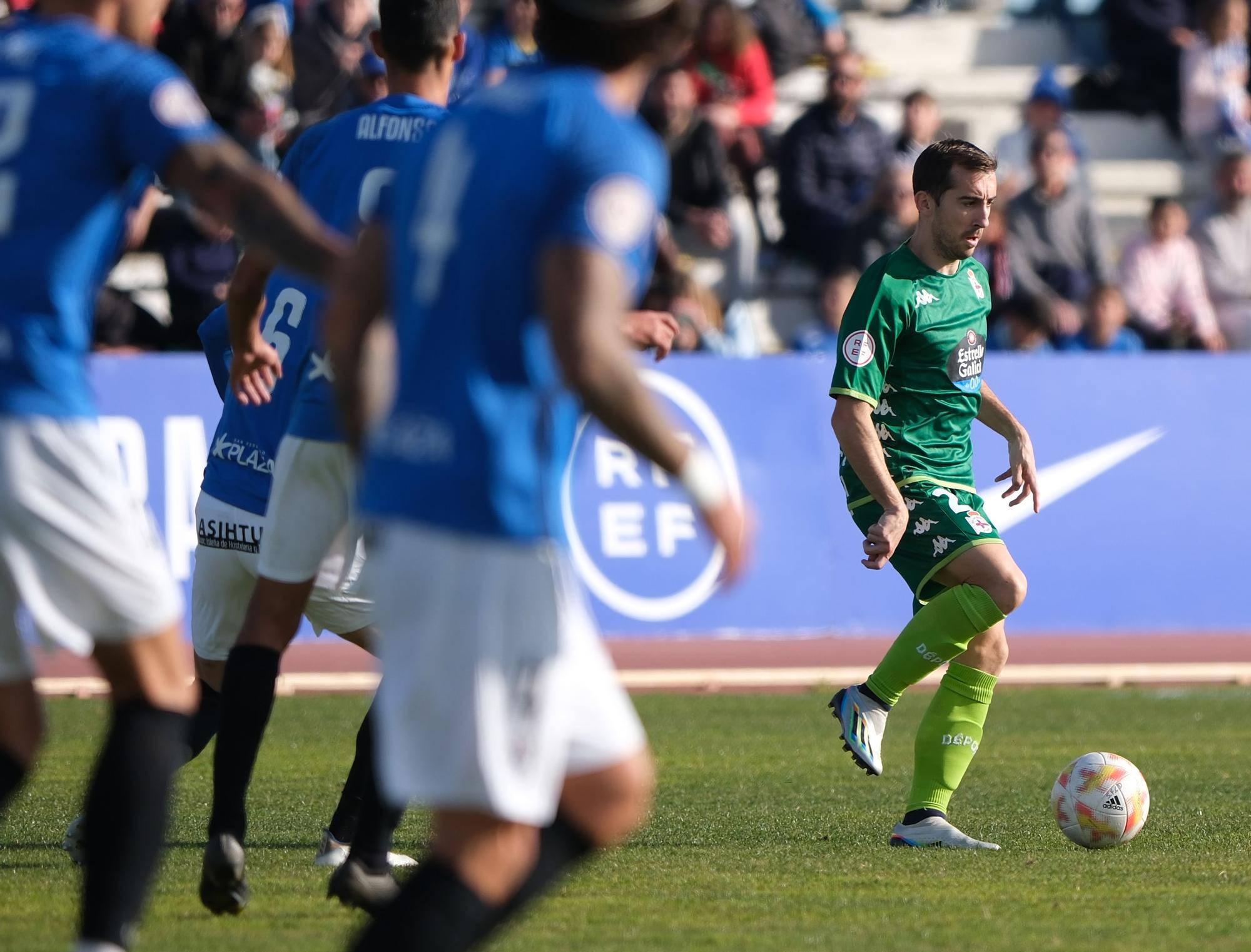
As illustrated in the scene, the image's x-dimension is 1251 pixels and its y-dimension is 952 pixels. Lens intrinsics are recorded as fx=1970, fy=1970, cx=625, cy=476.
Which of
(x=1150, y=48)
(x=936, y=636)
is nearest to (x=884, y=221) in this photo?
(x=1150, y=48)

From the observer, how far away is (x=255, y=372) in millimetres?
5301

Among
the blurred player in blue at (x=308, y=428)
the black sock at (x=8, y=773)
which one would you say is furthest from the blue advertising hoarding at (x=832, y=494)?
the black sock at (x=8, y=773)

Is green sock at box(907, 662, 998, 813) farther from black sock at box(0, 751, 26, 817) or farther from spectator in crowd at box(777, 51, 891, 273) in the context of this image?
spectator in crowd at box(777, 51, 891, 273)

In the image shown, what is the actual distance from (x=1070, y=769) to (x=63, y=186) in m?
4.11

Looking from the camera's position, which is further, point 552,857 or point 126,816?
point 126,816

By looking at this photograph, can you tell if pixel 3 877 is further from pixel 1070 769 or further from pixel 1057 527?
pixel 1057 527

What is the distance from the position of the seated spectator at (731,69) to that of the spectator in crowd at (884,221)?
1.64 m

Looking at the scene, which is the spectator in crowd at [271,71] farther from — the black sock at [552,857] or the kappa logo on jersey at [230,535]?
the black sock at [552,857]

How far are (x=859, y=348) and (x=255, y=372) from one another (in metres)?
2.37

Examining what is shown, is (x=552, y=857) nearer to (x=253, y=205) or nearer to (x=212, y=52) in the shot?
(x=253, y=205)

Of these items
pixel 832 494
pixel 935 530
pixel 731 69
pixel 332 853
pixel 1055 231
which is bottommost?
pixel 832 494

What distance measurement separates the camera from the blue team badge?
12.5 meters

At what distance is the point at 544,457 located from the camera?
11.1ft

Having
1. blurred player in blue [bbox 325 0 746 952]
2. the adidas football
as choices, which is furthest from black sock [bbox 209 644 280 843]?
the adidas football
